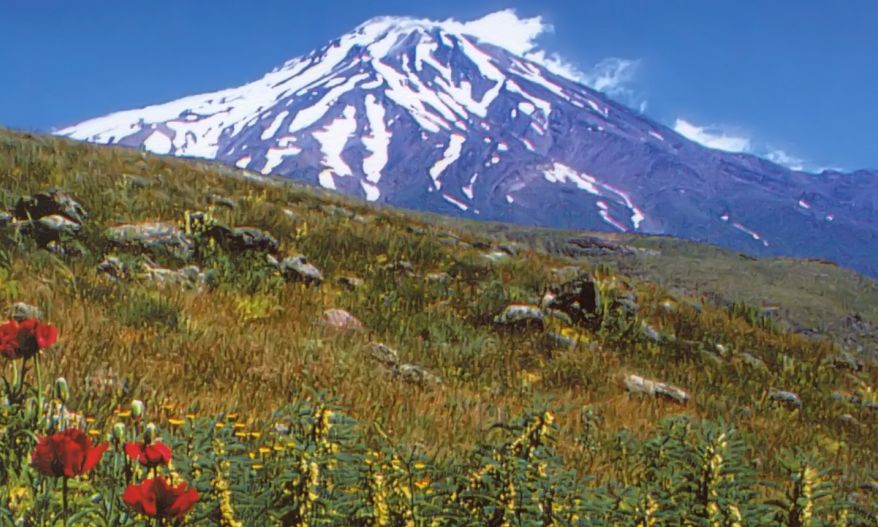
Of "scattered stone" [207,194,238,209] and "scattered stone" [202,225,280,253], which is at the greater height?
"scattered stone" [207,194,238,209]

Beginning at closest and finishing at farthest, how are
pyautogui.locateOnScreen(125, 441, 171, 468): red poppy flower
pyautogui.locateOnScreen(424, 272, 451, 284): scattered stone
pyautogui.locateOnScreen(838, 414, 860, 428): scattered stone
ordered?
pyautogui.locateOnScreen(125, 441, 171, 468): red poppy flower, pyautogui.locateOnScreen(838, 414, 860, 428): scattered stone, pyautogui.locateOnScreen(424, 272, 451, 284): scattered stone

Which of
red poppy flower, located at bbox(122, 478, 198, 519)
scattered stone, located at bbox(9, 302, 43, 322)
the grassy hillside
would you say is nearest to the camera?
red poppy flower, located at bbox(122, 478, 198, 519)

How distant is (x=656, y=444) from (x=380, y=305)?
4.82m

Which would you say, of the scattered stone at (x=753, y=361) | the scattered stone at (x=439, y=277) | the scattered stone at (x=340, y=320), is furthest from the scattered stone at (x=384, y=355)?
the scattered stone at (x=753, y=361)

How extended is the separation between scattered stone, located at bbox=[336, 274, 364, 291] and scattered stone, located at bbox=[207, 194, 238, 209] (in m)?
3.03

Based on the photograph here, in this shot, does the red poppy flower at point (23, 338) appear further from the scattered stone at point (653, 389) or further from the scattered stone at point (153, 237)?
the scattered stone at point (153, 237)

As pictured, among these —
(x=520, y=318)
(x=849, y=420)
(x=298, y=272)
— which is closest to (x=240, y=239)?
(x=298, y=272)

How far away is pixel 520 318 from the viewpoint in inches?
335

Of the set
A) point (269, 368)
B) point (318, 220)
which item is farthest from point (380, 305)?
point (318, 220)

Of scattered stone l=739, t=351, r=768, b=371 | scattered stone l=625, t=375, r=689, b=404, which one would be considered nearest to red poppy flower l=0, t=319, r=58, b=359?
scattered stone l=625, t=375, r=689, b=404

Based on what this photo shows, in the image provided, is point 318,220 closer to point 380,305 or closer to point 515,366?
point 380,305

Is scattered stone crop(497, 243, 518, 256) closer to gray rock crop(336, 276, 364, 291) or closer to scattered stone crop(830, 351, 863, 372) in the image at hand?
gray rock crop(336, 276, 364, 291)

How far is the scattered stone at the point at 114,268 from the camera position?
7.13m

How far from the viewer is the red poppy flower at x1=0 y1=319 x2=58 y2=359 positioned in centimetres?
251
